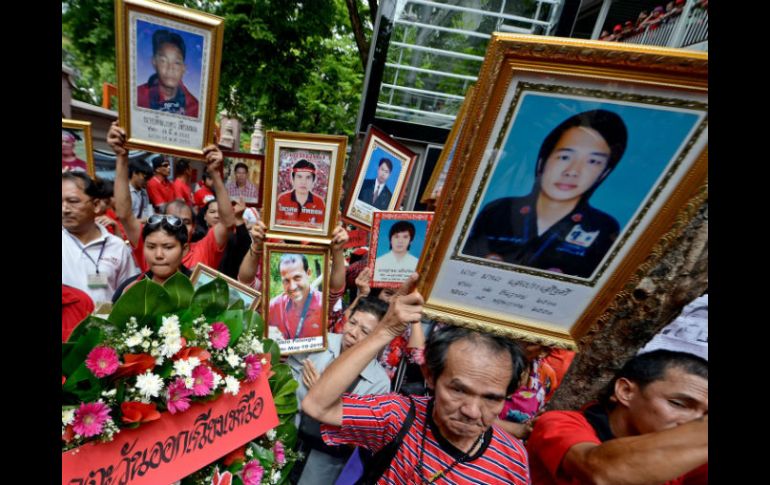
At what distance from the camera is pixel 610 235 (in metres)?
1.19

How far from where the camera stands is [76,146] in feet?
9.59

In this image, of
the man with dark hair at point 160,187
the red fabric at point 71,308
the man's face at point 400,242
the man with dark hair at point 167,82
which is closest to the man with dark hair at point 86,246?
the red fabric at point 71,308

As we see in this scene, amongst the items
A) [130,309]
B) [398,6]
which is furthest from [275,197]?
[398,6]

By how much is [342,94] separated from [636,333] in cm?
1025

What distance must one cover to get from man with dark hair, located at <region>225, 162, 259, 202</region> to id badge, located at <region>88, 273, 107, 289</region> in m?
2.21

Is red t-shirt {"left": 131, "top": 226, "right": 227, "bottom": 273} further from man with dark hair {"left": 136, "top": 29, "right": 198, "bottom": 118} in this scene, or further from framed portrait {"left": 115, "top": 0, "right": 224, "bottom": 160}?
man with dark hair {"left": 136, "top": 29, "right": 198, "bottom": 118}

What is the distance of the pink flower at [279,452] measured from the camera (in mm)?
1626

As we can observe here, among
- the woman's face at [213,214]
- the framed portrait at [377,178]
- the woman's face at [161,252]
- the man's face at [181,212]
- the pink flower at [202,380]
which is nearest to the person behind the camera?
the pink flower at [202,380]

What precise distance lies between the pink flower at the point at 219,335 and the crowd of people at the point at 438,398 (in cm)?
44

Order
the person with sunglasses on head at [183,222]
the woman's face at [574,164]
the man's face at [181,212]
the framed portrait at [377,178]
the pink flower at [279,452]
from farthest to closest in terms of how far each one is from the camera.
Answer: the man's face at [181,212] < the framed portrait at [377,178] < the person with sunglasses on head at [183,222] < the pink flower at [279,452] < the woman's face at [574,164]

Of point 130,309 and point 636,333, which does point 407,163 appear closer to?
point 636,333

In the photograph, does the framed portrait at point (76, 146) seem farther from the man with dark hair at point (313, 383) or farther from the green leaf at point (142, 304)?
the man with dark hair at point (313, 383)

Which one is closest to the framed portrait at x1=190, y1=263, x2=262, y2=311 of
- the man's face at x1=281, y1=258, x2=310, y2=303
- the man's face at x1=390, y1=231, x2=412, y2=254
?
the man's face at x1=281, y1=258, x2=310, y2=303

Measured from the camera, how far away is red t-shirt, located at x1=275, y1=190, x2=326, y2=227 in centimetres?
217
